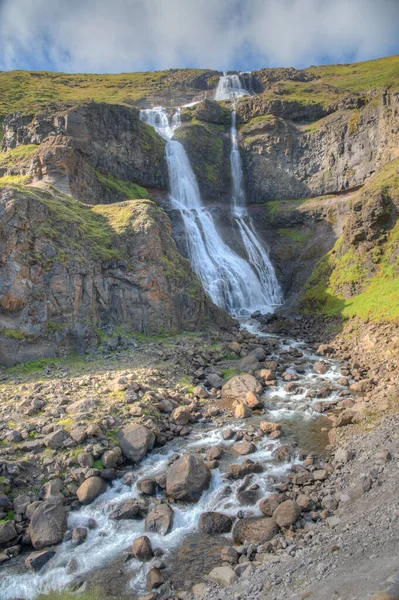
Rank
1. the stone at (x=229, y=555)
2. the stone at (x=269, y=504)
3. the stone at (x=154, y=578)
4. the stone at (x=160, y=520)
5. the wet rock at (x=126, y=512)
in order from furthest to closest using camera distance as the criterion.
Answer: the wet rock at (x=126, y=512), the stone at (x=269, y=504), the stone at (x=160, y=520), the stone at (x=229, y=555), the stone at (x=154, y=578)

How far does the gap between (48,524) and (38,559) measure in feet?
3.14

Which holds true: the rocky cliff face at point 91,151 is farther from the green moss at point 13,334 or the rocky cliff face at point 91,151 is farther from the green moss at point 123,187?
the green moss at point 13,334

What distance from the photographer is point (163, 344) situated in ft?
84.9

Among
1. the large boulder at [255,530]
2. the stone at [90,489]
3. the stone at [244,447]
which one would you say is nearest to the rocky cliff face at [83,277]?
the stone at [90,489]

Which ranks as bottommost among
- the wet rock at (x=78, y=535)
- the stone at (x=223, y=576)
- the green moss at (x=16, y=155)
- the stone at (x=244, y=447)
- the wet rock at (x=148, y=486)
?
the stone at (x=223, y=576)

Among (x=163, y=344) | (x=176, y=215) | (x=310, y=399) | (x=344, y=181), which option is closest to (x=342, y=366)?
(x=310, y=399)

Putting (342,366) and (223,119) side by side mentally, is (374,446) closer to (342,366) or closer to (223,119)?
(342,366)

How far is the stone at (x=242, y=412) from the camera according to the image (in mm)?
17531

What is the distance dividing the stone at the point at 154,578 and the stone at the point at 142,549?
525 mm

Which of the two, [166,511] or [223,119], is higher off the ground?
[223,119]

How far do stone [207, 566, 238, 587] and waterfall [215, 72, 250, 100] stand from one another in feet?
335

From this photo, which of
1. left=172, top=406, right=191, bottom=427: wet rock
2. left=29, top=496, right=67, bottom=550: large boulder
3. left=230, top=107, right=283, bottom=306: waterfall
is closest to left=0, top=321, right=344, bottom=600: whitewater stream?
left=29, top=496, right=67, bottom=550: large boulder

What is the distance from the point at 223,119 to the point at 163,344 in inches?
2069

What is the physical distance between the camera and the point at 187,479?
12.3 metres
